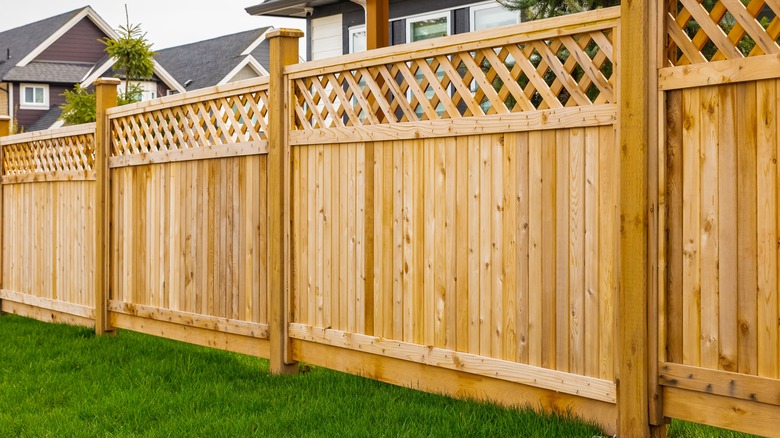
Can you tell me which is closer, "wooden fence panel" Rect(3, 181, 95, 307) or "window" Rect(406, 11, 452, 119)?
"wooden fence panel" Rect(3, 181, 95, 307)

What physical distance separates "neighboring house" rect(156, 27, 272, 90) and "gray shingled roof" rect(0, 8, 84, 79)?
3616 millimetres

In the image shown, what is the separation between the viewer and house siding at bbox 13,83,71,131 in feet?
99.0

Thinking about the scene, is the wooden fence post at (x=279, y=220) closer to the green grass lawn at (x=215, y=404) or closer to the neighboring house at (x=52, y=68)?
the green grass lawn at (x=215, y=404)

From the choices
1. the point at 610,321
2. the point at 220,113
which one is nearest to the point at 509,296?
the point at 610,321

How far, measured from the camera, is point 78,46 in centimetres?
3131

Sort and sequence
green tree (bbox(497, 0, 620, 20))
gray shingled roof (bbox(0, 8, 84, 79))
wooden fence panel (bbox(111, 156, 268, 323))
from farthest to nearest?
gray shingled roof (bbox(0, 8, 84, 79)) < green tree (bbox(497, 0, 620, 20)) < wooden fence panel (bbox(111, 156, 268, 323))

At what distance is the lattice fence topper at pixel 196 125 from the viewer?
5430mm

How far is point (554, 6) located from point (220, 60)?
25.1 m

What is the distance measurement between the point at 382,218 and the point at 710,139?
181 cm

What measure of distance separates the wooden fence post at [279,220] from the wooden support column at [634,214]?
87.4 inches

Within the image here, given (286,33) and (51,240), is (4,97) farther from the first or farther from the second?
(286,33)

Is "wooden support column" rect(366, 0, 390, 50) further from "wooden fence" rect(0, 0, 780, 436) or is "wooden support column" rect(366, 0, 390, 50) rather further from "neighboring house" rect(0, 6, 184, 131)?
"neighboring house" rect(0, 6, 184, 131)

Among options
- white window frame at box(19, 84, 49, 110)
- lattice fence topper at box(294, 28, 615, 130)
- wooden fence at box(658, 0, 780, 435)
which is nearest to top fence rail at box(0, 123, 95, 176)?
lattice fence topper at box(294, 28, 615, 130)

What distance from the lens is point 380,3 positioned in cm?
595
